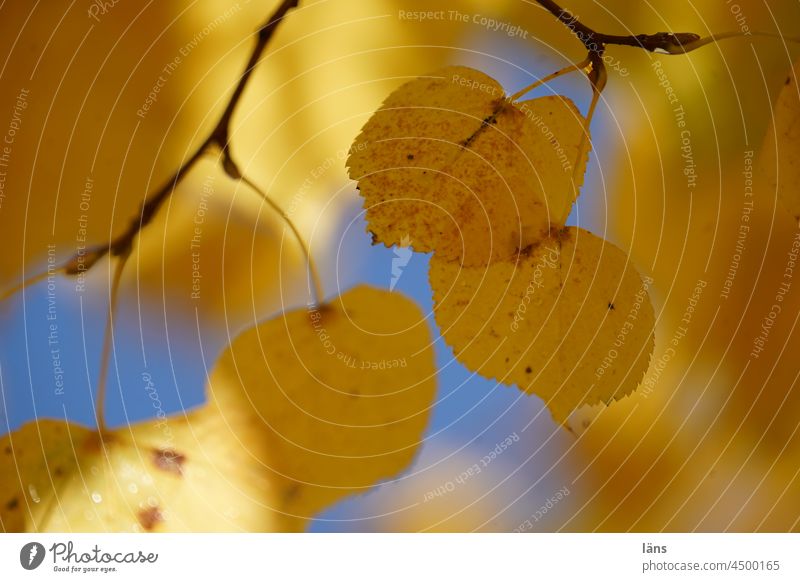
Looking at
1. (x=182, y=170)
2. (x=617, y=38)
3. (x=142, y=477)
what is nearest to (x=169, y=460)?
(x=142, y=477)

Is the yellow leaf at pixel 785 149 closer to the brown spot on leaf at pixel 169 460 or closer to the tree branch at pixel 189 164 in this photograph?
the tree branch at pixel 189 164

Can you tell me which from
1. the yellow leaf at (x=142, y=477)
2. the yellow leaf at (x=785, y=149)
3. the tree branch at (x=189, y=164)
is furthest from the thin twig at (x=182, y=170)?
the yellow leaf at (x=785, y=149)

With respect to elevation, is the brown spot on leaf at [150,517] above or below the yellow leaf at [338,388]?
below

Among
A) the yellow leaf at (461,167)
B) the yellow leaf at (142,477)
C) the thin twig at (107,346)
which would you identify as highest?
the yellow leaf at (461,167)

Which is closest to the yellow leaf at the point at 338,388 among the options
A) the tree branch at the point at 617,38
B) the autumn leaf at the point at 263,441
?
the autumn leaf at the point at 263,441

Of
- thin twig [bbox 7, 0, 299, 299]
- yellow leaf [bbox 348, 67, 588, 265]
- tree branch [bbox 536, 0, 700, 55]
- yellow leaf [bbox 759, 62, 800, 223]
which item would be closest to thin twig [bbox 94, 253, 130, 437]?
thin twig [bbox 7, 0, 299, 299]
